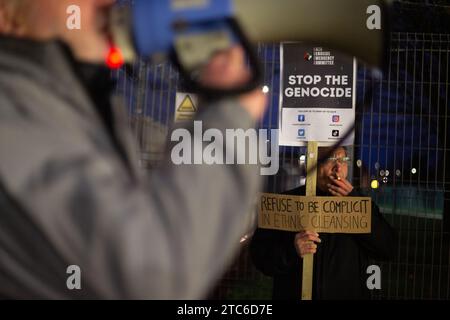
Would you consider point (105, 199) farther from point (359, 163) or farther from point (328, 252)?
point (359, 163)

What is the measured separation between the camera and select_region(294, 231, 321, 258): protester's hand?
233 cm

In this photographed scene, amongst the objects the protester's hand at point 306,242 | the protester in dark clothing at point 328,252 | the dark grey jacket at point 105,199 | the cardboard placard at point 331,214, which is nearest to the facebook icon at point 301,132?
the protester in dark clothing at point 328,252

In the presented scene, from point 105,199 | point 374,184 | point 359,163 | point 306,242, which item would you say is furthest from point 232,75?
point 374,184

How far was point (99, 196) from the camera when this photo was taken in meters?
0.53

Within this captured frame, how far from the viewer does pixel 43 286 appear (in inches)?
24.7

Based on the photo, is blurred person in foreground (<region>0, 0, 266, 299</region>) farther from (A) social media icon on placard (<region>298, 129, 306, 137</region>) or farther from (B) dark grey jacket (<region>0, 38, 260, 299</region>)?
(A) social media icon on placard (<region>298, 129, 306, 137</region>)

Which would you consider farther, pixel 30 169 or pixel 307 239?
pixel 307 239

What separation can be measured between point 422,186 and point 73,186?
3.03 m

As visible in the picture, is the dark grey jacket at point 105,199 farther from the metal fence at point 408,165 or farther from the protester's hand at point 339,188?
the metal fence at point 408,165

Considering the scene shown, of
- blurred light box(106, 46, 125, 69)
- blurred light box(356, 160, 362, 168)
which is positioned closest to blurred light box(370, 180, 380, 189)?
blurred light box(356, 160, 362, 168)

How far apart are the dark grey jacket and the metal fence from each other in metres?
2.50

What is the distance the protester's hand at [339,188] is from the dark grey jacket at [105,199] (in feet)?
6.07
